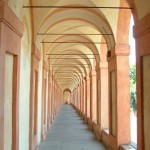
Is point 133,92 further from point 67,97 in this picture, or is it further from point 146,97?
point 67,97

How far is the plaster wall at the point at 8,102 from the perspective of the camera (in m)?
5.93

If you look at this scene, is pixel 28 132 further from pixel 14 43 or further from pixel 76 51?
pixel 76 51

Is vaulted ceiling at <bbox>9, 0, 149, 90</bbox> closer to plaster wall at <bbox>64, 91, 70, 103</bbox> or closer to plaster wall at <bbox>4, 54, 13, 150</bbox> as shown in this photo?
plaster wall at <bbox>4, 54, 13, 150</bbox>

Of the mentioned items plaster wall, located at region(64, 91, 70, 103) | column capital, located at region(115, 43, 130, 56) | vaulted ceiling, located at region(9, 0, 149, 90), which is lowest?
plaster wall, located at region(64, 91, 70, 103)

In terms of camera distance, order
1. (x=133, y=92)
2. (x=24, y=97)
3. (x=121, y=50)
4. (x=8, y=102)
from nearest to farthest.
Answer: (x=8, y=102), (x=24, y=97), (x=121, y=50), (x=133, y=92)

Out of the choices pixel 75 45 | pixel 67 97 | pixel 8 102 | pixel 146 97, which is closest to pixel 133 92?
pixel 75 45

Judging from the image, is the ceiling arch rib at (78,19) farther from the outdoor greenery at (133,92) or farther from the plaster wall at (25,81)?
the outdoor greenery at (133,92)

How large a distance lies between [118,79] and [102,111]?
526cm

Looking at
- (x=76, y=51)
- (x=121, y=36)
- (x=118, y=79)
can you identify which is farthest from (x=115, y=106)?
(x=76, y=51)

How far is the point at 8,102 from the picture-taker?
614cm

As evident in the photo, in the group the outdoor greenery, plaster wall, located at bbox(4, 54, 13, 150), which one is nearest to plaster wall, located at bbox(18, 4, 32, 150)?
plaster wall, located at bbox(4, 54, 13, 150)

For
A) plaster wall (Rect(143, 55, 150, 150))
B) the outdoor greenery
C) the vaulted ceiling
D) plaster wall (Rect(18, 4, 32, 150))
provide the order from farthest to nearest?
the outdoor greenery
the vaulted ceiling
plaster wall (Rect(18, 4, 32, 150))
plaster wall (Rect(143, 55, 150, 150))

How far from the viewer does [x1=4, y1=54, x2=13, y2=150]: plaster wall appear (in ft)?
19.4

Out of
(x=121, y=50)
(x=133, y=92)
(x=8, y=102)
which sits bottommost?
(x=8, y=102)
